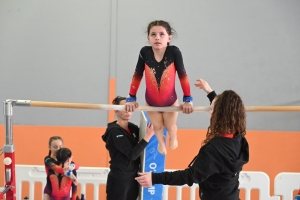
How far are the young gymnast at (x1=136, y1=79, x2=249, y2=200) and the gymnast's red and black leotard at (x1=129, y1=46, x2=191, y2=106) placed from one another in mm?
385

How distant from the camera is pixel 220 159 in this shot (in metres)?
2.06

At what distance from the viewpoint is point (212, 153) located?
205 centimetres

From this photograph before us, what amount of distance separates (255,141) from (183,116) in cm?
81

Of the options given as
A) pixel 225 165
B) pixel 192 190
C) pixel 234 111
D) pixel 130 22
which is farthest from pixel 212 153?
pixel 130 22

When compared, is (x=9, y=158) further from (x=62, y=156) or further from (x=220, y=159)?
(x=220, y=159)

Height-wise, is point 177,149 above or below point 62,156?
below

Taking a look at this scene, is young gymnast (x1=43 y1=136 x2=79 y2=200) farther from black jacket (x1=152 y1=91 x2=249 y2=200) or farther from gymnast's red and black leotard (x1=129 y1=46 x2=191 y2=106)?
black jacket (x1=152 y1=91 x2=249 y2=200)

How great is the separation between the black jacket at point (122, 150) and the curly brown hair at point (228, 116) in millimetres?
859

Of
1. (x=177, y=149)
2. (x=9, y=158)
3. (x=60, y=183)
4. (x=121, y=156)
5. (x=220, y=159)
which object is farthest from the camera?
(x=177, y=149)

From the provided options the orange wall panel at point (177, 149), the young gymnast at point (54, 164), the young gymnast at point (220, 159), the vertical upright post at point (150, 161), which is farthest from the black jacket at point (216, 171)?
the orange wall panel at point (177, 149)

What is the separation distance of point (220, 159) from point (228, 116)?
22 cm

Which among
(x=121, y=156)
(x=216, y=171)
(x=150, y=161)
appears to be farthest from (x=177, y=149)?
(x=216, y=171)

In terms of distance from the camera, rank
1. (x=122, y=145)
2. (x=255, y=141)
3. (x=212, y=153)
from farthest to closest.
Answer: (x=255, y=141), (x=122, y=145), (x=212, y=153)

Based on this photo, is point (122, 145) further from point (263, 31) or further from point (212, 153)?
point (263, 31)
